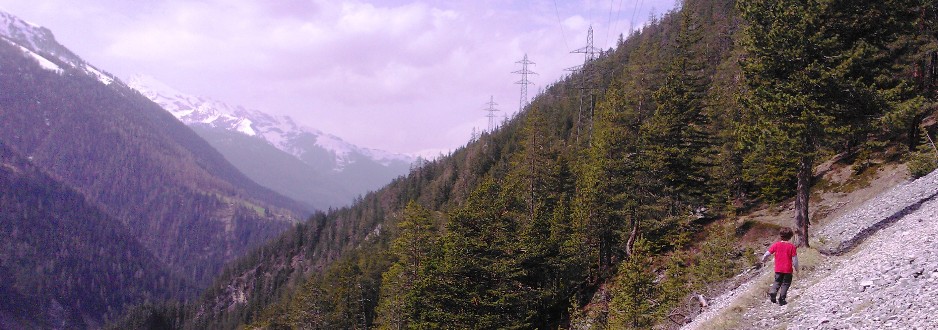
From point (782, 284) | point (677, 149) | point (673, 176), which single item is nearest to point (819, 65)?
point (782, 284)

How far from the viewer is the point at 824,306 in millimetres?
13836

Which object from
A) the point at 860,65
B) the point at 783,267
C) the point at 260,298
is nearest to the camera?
the point at 783,267

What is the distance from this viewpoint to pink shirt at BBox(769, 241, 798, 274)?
592 inches

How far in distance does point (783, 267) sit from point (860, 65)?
34.9 ft

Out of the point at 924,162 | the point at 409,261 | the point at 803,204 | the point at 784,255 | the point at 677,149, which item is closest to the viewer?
the point at 784,255

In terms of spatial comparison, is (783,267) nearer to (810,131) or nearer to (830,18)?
(810,131)

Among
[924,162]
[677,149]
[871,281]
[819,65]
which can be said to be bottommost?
[871,281]

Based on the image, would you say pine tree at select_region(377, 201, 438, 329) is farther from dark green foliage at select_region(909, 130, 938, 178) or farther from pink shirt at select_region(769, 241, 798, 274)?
dark green foliage at select_region(909, 130, 938, 178)

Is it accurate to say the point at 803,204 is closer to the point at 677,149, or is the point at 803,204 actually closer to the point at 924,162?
the point at 924,162

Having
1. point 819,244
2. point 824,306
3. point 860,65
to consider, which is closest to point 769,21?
point 860,65

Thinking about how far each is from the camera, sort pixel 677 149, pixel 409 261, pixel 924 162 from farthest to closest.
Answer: pixel 409 261
pixel 677 149
pixel 924 162

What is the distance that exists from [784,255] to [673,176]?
20870mm

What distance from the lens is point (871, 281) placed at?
13.5 metres

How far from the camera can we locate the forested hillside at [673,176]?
66.4 feet
